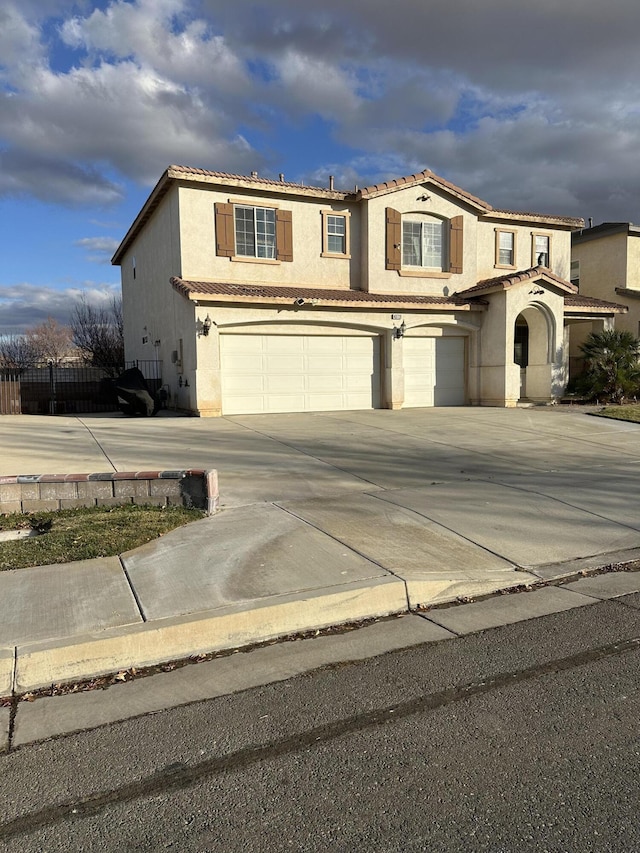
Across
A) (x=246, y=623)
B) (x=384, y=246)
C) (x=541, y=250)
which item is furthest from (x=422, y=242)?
(x=246, y=623)

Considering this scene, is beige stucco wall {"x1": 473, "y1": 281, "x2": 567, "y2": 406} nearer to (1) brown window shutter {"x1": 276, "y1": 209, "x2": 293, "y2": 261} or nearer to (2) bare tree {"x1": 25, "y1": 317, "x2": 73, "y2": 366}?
(1) brown window shutter {"x1": 276, "y1": 209, "x2": 293, "y2": 261}

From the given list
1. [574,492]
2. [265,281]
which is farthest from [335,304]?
[574,492]

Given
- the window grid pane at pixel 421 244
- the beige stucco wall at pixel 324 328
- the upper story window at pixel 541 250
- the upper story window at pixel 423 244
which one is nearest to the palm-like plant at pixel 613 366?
the beige stucco wall at pixel 324 328

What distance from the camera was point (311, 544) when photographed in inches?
→ 228

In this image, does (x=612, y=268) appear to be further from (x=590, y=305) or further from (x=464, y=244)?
(x=464, y=244)

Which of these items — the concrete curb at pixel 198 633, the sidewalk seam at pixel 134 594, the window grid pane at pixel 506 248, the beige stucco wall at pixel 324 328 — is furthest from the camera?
the window grid pane at pixel 506 248

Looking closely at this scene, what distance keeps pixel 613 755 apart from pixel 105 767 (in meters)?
2.36

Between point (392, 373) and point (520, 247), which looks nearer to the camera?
point (392, 373)

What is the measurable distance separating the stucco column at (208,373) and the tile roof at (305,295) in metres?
1.05

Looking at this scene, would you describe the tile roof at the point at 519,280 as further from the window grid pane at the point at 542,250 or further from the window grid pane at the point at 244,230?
the window grid pane at the point at 244,230

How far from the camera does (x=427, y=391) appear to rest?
786 inches

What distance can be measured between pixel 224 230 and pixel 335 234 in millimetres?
3727

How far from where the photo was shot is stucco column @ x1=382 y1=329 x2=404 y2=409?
18844 mm

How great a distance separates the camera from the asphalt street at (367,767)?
2348mm
